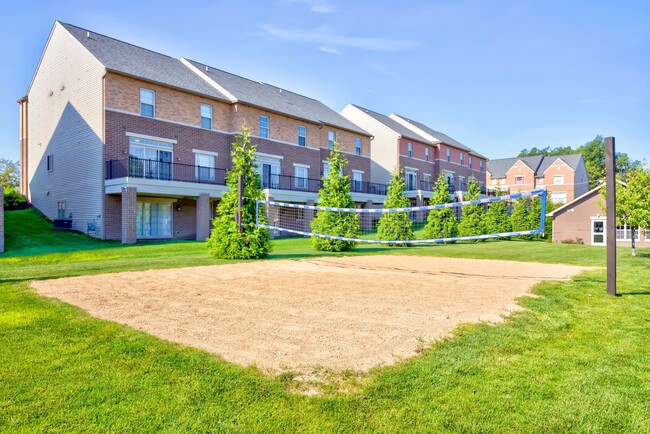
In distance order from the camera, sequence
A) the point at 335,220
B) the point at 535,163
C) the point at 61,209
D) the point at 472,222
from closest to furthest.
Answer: the point at 335,220 → the point at 61,209 → the point at 472,222 → the point at 535,163

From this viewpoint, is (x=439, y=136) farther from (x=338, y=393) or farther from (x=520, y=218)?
(x=338, y=393)

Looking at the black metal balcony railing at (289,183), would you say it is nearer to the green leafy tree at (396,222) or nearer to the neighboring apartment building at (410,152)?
the green leafy tree at (396,222)

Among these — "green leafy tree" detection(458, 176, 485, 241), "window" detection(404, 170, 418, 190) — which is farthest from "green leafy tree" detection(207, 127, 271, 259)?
"window" detection(404, 170, 418, 190)

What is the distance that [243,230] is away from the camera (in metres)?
13.7

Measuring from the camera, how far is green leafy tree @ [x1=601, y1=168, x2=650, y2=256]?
1661 cm

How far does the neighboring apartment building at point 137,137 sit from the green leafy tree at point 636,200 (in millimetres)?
18241

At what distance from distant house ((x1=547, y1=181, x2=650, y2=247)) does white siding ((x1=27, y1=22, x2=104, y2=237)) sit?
1171 inches

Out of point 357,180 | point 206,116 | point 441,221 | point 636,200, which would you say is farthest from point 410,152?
point 636,200

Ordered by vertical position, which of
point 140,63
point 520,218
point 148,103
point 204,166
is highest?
point 140,63

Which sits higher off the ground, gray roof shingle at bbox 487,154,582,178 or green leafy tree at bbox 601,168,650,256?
gray roof shingle at bbox 487,154,582,178

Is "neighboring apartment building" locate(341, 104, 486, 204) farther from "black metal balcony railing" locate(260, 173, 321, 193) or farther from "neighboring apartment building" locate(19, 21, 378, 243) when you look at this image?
"neighboring apartment building" locate(19, 21, 378, 243)

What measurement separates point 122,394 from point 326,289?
15.5 ft

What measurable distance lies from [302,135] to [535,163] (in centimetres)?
5295

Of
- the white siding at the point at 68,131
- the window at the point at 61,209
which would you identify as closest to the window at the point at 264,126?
the white siding at the point at 68,131
